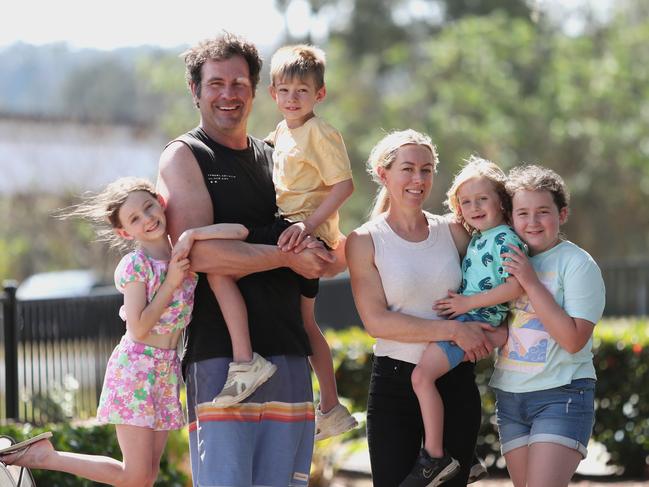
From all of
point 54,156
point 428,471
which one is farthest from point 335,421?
point 54,156

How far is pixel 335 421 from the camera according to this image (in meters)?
4.84

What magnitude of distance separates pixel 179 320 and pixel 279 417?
579 millimetres

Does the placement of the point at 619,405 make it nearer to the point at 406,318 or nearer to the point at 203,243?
the point at 406,318

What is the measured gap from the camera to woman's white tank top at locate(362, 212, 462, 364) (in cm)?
435

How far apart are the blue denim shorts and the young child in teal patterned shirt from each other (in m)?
0.29

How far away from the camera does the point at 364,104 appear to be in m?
27.5

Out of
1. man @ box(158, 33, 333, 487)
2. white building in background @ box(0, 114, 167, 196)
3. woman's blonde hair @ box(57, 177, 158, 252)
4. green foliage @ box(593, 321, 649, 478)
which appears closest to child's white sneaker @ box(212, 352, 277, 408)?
man @ box(158, 33, 333, 487)

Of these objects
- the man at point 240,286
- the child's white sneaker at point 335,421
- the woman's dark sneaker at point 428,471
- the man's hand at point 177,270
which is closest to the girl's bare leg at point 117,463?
the man at point 240,286

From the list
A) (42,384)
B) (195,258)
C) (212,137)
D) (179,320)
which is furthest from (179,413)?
(42,384)

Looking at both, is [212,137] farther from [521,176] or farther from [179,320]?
[521,176]

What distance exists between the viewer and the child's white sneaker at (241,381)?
4129mm

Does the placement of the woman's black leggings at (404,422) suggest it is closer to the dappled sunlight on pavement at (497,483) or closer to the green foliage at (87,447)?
the green foliage at (87,447)

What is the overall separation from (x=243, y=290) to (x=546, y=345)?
125 centimetres

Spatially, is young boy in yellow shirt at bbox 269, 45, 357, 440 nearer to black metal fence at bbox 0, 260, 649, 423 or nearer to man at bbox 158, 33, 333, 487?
man at bbox 158, 33, 333, 487
